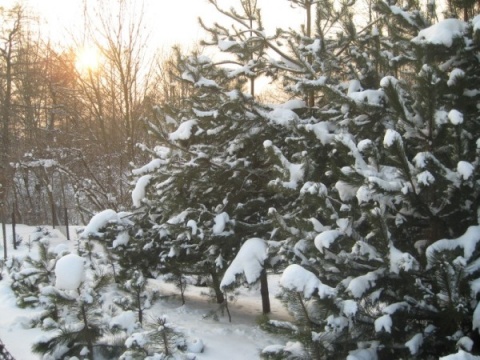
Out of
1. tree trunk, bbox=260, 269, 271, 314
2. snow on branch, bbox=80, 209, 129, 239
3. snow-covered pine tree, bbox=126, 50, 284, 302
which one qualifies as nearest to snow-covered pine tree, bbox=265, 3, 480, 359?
snow-covered pine tree, bbox=126, 50, 284, 302

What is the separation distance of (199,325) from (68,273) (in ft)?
9.41

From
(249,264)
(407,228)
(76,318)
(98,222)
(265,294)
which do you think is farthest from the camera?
(265,294)

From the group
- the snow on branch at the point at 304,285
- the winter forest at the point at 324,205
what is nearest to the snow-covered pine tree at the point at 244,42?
the winter forest at the point at 324,205

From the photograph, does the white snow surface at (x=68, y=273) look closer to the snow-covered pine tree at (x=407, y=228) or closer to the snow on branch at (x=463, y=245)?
the snow-covered pine tree at (x=407, y=228)

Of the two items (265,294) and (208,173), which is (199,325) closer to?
(265,294)

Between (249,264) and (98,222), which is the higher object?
(98,222)

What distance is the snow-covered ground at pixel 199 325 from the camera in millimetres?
5395

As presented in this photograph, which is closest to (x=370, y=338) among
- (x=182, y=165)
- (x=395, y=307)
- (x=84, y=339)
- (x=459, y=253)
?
(x=395, y=307)

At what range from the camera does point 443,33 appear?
3461 millimetres

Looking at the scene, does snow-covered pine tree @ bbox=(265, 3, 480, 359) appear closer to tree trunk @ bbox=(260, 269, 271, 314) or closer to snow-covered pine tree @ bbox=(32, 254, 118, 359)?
snow-covered pine tree @ bbox=(32, 254, 118, 359)

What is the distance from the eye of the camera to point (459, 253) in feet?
9.91

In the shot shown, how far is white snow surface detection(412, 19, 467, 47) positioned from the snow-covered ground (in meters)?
3.23

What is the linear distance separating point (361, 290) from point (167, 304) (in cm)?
563

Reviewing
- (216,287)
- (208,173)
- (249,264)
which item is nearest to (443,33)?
(249,264)
